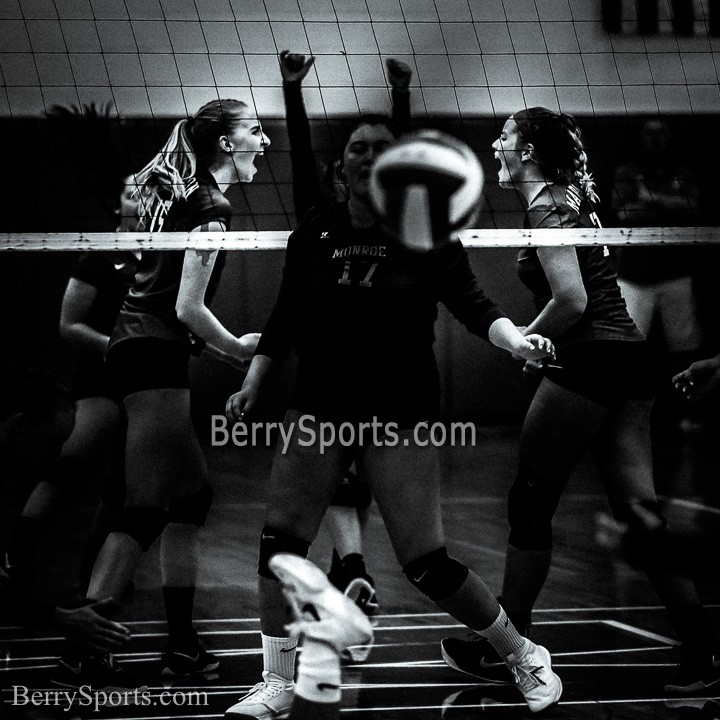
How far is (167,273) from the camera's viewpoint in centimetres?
411

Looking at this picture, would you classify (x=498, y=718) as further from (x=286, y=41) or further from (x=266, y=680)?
(x=286, y=41)

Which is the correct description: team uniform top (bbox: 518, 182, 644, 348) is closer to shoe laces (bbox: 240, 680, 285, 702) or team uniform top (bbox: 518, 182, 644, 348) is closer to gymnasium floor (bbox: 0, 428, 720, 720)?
gymnasium floor (bbox: 0, 428, 720, 720)

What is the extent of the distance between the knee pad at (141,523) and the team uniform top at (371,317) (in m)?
0.78

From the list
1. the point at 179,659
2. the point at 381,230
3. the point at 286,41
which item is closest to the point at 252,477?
the point at 286,41

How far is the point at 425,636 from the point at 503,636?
1.09 meters

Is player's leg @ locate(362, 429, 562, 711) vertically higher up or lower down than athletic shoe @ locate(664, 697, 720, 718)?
higher up

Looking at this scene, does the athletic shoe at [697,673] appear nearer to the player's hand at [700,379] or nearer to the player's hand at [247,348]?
the player's hand at [700,379]

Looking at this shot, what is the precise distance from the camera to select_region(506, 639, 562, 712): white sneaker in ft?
11.6

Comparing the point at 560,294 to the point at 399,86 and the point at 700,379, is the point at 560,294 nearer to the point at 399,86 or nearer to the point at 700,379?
the point at 700,379

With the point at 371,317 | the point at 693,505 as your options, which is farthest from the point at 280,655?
the point at 693,505

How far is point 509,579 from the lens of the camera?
399 centimetres

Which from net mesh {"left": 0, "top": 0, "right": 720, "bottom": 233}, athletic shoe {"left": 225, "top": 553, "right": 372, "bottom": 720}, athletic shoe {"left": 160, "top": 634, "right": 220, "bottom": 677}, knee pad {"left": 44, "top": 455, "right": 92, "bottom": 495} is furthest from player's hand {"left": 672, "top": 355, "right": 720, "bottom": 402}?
knee pad {"left": 44, "top": 455, "right": 92, "bottom": 495}

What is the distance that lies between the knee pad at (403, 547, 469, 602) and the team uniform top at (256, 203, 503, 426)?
1.36 ft

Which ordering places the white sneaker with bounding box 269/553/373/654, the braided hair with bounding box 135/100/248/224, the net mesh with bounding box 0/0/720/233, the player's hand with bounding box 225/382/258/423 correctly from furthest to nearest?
the net mesh with bounding box 0/0/720/233 → the braided hair with bounding box 135/100/248/224 → the player's hand with bounding box 225/382/258/423 → the white sneaker with bounding box 269/553/373/654
